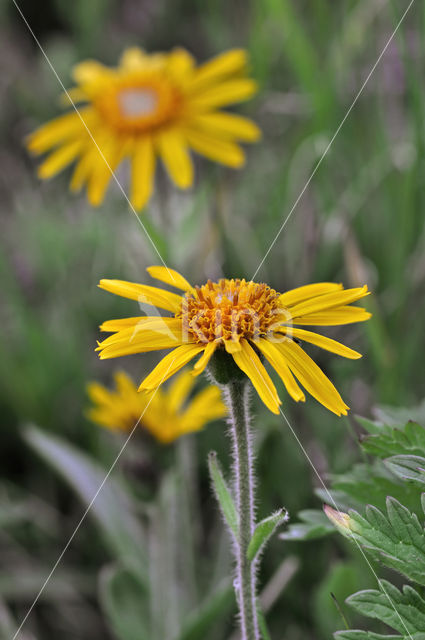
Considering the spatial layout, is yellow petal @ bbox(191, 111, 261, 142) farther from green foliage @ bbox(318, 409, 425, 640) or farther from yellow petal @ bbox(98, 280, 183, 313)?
green foliage @ bbox(318, 409, 425, 640)

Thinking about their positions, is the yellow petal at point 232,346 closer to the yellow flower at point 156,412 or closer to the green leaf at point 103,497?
the yellow flower at point 156,412

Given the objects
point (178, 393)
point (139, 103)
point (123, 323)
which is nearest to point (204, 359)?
point (123, 323)

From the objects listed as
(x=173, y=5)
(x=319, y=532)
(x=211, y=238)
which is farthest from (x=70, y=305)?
(x=173, y=5)

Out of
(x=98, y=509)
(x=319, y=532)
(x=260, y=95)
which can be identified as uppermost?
(x=260, y=95)

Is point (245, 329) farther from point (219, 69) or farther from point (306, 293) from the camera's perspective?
point (219, 69)

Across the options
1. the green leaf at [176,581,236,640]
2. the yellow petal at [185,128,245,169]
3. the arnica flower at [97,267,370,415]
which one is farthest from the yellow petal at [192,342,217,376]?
the yellow petal at [185,128,245,169]

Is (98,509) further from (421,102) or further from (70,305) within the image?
(421,102)
